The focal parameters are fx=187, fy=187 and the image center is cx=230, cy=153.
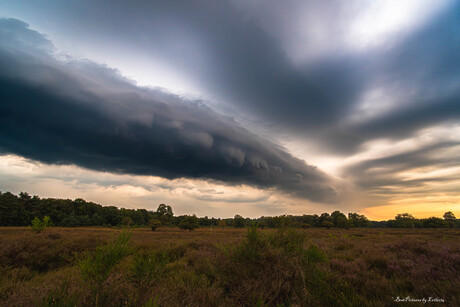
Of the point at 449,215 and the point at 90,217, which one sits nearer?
the point at 90,217

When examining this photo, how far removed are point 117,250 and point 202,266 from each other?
5.43m

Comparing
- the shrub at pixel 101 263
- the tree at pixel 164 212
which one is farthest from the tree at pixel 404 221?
the shrub at pixel 101 263

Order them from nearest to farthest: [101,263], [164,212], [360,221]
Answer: [101,263] → [164,212] → [360,221]

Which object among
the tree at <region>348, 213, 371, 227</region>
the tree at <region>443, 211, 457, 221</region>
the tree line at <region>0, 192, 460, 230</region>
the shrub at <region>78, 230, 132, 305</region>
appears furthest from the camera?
the tree at <region>348, 213, 371, 227</region>

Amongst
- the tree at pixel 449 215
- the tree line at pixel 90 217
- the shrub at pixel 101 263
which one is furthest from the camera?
the tree at pixel 449 215

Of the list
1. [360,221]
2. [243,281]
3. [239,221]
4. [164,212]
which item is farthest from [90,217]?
[360,221]

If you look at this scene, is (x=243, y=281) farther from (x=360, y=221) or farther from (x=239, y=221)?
(x=360, y=221)

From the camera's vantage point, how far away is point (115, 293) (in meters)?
3.38

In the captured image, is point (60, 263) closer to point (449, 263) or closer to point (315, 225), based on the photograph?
point (449, 263)

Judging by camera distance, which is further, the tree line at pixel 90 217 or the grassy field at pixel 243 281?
the tree line at pixel 90 217

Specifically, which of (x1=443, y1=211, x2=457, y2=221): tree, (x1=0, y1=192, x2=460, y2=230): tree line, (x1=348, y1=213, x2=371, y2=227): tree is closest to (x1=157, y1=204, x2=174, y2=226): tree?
(x1=0, y1=192, x2=460, y2=230): tree line

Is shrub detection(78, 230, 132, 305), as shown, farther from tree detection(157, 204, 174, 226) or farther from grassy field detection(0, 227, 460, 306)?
Answer: tree detection(157, 204, 174, 226)

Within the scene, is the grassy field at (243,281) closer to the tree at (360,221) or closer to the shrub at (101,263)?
the shrub at (101,263)

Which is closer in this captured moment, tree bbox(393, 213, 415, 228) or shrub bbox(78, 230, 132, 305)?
shrub bbox(78, 230, 132, 305)
